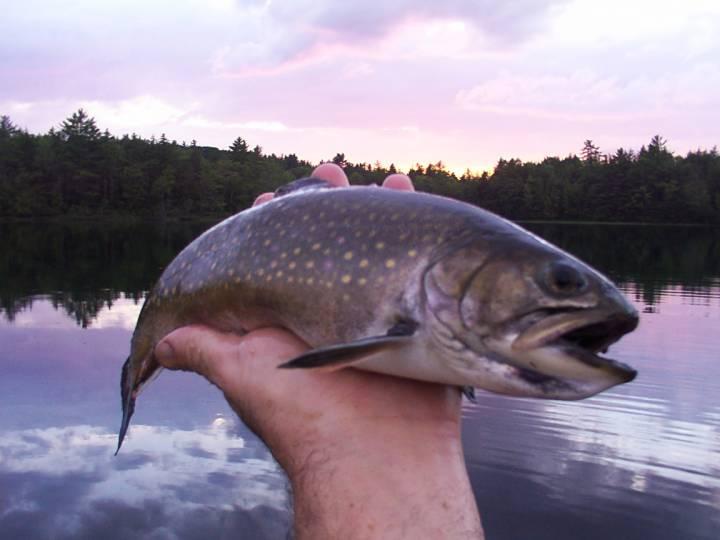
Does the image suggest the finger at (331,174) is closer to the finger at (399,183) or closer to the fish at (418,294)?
the finger at (399,183)

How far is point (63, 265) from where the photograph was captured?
55531 millimetres

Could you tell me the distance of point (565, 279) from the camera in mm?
3203

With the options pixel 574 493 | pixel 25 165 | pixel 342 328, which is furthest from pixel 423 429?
pixel 25 165

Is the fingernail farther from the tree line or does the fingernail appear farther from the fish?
the tree line

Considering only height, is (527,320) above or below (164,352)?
above

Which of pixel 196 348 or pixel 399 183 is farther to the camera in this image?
pixel 399 183

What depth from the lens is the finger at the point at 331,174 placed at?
16.9ft

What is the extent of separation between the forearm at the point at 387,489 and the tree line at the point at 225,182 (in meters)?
126

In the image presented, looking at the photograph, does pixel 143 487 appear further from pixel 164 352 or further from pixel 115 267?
pixel 115 267

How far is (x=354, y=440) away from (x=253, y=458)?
12486mm

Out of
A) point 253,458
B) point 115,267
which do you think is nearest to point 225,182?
point 115,267

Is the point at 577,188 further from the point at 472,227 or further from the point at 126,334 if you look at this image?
the point at 472,227

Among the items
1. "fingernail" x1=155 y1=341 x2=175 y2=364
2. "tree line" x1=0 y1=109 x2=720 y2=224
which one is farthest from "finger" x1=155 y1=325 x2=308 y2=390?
"tree line" x1=0 y1=109 x2=720 y2=224

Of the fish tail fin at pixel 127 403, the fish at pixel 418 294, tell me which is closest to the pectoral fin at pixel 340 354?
the fish at pixel 418 294
